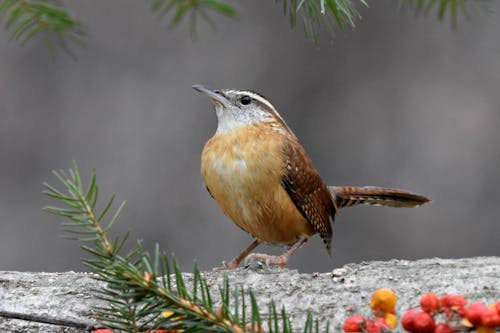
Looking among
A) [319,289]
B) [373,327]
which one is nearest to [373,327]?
[373,327]

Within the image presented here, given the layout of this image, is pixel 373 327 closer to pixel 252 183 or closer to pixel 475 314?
pixel 475 314

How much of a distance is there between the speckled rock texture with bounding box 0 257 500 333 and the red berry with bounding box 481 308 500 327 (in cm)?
64

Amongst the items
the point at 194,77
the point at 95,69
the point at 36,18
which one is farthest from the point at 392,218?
the point at 36,18

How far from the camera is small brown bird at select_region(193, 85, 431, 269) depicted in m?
3.83

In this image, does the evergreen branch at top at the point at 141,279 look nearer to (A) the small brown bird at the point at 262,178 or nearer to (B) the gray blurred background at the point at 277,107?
(A) the small brown bird at the point at 262,178

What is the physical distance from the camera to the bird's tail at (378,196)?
4.60 m

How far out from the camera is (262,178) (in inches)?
152

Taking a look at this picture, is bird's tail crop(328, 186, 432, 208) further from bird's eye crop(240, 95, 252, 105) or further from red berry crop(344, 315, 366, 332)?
red berry crop(344, 315, 366, 332)

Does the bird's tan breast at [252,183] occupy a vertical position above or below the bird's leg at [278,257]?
above

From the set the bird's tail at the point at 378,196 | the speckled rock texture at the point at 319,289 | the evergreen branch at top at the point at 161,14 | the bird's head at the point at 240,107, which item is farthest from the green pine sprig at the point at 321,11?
the bird's tail at the point at 378,196

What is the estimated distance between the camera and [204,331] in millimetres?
1748

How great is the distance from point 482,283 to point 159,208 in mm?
3070

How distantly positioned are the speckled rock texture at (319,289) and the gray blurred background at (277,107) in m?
2.34

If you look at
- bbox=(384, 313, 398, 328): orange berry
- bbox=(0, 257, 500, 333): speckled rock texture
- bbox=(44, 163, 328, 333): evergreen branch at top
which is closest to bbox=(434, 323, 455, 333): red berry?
bbox=(384, 313, 398, 328): orange berry
